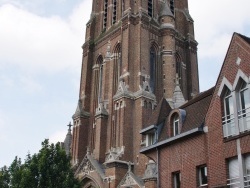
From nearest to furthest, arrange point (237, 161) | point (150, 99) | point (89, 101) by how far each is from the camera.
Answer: point (237, 161)
point (150, 99)
point (89, 101)

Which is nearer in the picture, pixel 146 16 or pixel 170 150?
pixel 170 150

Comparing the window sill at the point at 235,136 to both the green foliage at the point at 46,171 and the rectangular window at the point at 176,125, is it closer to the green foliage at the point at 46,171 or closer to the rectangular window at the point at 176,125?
the rectangular window at the point at 176,125

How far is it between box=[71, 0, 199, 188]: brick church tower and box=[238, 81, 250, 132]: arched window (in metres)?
18.6

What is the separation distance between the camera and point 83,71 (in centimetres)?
4909

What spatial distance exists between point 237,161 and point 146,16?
30.8 meters

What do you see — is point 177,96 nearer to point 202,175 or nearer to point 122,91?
point 122,91

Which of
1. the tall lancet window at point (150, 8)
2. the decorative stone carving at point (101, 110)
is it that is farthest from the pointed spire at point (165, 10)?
the decorative stone carving at point (101, 110)

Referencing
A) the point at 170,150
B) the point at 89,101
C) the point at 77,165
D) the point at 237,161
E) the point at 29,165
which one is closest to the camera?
the point at 237,161

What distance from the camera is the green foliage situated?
27.3 meters

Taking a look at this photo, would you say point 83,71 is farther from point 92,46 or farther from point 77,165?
point 77,165

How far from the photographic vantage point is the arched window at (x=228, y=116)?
1704 cm

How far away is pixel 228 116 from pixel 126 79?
24219 mm

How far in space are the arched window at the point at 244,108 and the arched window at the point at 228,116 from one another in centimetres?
52

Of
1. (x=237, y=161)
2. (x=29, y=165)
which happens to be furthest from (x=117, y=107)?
(x=237, y=161)
